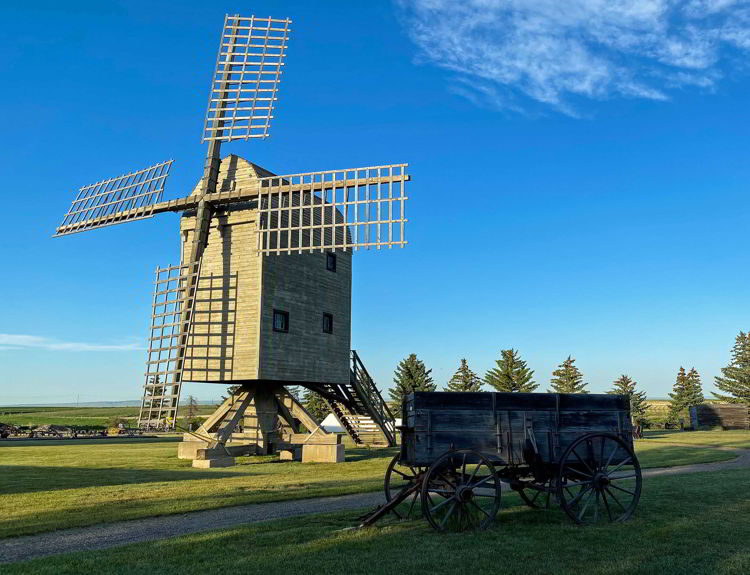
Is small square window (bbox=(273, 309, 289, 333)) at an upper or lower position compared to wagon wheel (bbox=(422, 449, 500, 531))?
upper

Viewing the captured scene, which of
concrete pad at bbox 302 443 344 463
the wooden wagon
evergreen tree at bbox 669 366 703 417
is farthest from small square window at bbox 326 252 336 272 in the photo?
evergreen tree at bbox 669 366 703 417

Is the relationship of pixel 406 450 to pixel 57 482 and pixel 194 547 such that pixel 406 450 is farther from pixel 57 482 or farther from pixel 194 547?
pixel 57 482

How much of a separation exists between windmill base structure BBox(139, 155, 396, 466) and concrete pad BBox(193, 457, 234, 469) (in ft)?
0.12

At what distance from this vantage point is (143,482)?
17.7 meters

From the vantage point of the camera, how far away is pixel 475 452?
1071 cm

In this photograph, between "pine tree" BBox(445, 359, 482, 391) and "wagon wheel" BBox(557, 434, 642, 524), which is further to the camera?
"pine tree" BBox(445, 359, 482, 391)

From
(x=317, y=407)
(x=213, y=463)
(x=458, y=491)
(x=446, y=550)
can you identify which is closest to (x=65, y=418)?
(x=317, y=407)

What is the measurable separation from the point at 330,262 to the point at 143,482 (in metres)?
13.1

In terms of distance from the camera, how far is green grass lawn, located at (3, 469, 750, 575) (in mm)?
8102

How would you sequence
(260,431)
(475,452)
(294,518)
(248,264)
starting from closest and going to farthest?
1. (475,452)
2. (294,518)
3. (248,264)
4. (260,431)

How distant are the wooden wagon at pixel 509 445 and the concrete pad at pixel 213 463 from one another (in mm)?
12606

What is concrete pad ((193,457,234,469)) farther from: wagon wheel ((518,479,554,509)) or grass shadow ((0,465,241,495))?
wagon wheel ((518,479,554,509))

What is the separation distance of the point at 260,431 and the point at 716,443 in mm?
25099

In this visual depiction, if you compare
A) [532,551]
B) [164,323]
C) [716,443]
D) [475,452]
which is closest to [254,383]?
[164,323]
